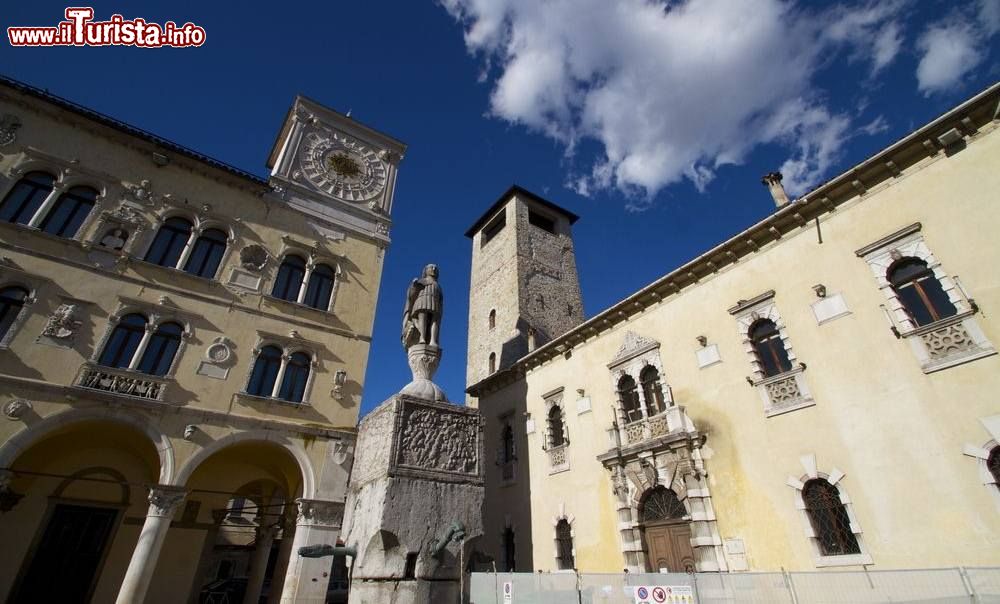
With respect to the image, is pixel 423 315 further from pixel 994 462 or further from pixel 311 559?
pixel 994 462

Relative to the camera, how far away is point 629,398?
43.2 feet

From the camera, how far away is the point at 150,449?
35.3ft

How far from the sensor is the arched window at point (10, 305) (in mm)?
9875

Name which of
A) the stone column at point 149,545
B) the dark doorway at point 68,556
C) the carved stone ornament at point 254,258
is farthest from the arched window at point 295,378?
the dark doorway at point 68,556

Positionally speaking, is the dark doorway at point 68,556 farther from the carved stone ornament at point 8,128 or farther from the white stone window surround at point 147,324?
the carved stone ornament at point 8,128

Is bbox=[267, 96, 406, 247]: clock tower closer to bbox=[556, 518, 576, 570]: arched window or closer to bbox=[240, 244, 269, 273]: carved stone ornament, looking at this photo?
bbox=[240, 244, 269, 273]: carved stone ornament

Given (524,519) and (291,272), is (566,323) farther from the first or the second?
(291,272)

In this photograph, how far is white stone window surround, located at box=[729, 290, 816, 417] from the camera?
9.59 meters

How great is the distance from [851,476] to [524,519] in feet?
31.3

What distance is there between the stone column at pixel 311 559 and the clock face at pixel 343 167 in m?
10.1

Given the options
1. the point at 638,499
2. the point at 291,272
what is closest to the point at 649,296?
the point at 638,499

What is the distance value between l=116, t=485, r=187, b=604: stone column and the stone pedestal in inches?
223

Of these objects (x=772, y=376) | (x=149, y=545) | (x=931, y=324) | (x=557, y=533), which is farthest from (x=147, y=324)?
(x=931, y=324)

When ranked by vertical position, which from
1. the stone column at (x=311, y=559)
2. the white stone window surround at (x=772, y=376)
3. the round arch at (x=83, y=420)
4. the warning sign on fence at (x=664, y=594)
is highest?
the white stone window surround at (x=772, y=376)
